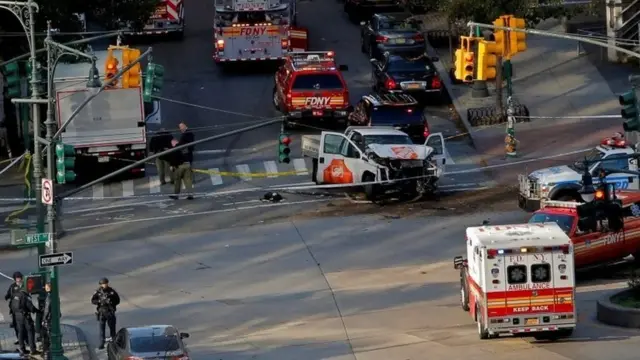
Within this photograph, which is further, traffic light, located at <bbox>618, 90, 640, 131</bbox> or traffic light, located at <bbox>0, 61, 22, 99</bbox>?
traffic light, located at <bbox>0, 61, 22, 99</bbox>

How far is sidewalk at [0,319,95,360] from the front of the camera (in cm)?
2929

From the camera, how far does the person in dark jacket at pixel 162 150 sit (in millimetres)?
41312

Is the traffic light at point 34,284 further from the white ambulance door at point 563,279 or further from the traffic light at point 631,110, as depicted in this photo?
the traffic light at point 631,110

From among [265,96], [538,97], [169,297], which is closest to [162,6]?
[265,96]

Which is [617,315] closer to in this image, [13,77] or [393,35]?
[13,77]

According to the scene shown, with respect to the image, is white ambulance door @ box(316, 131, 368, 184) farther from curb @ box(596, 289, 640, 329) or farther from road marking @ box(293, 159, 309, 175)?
curb @ box(596, 289, 640, 329)

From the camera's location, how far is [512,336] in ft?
94.4

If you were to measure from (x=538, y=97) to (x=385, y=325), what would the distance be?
21945 mm

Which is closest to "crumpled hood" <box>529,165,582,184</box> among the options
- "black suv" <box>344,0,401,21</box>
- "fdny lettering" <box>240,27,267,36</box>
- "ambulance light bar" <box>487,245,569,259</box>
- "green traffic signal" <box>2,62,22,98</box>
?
"ambulance light bar" <box>487,245,569,259</box>

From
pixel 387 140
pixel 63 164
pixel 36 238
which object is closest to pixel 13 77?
pixel 63 164

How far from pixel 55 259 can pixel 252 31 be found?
85.6ft

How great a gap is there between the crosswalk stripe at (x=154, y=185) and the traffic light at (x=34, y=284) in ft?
43.0

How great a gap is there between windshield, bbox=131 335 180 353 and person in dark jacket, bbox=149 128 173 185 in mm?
15654

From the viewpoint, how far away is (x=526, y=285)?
91.4ft
